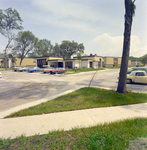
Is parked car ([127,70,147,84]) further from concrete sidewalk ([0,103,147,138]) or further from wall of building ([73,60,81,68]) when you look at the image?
wall of building ([73,60,81,68])

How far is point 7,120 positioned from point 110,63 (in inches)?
2365

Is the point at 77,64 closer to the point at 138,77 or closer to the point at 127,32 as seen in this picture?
the point at 138,77

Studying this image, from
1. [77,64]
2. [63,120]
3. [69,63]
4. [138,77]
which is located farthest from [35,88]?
[77,64]

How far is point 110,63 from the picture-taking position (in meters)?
60.0

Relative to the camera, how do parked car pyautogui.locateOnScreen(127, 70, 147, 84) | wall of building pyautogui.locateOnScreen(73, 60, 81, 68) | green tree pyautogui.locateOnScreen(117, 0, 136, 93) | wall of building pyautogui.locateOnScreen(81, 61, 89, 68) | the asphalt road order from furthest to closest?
wall of building pyautogui.locateOnScreen(81, 61, 89, 68) → wall of building pyautogui.locateOnScreen(73, 60, 81, 68) → parked car pyautogui.locateOnScreen(127, 70, 147, 84) → green tree pyautogui.locateOnScreen(117, 0, 136, 93) → the asphalt road

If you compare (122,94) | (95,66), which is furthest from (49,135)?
(95,66)

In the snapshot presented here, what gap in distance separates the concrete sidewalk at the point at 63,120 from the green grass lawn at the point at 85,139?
308mm

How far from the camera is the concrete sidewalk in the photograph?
11.9 ft

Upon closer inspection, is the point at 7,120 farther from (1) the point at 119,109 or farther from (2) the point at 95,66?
(2) the point at 95,66

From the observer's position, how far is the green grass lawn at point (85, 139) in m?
2.84

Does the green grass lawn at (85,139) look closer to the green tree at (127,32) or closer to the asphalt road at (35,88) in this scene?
the asphalt road at (35,88)

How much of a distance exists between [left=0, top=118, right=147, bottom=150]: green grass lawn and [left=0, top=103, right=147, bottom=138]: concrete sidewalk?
31 centimetres

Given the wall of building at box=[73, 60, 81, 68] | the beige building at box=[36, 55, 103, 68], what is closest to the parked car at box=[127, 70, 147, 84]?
the beige building at box=[36, 55, 103, 68]

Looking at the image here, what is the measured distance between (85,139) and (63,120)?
131 centimetres
